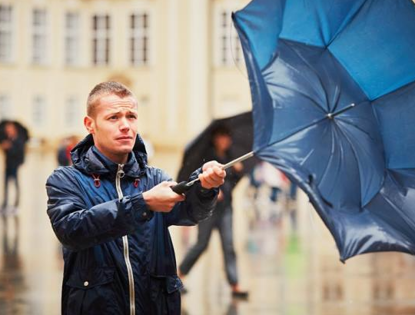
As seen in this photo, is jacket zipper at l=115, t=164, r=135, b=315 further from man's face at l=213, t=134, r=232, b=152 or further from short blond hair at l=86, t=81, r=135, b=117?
man's face at l=213, t=134, r=232, b=152

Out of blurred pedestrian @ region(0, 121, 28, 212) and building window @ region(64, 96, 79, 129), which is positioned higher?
building window @ region(64, 96, 79, 129)

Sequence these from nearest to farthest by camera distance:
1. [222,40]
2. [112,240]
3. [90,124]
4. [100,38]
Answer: [112,240] → [90,124] → [222,40] → [100,38]

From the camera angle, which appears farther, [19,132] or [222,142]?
[19,132]

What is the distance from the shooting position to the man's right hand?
3.85 metres

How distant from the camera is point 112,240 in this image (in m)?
4.00

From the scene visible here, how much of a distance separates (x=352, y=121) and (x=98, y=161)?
4.11 feet

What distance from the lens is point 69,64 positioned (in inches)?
2020

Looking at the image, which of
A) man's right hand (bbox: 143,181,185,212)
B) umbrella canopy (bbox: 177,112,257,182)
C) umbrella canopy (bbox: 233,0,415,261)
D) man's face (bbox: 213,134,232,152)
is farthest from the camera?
man's face (bbox: 213,134,232,152)

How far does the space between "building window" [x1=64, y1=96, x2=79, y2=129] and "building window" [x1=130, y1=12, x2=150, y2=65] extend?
3289mm

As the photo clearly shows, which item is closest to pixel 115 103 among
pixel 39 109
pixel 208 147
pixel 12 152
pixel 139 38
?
pixel 208 147

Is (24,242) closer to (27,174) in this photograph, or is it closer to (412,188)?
(412,188)

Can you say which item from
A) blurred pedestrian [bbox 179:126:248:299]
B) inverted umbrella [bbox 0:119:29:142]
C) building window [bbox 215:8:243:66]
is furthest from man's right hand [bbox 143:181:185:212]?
building window [bbox 215:8:243:66]

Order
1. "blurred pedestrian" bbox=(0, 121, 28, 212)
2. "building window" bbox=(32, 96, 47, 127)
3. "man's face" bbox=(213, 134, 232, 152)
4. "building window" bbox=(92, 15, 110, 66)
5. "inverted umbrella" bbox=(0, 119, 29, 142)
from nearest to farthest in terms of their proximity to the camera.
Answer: "man's face" bbox=(213, 134, 232, 152) → "blurred pedestrian" bbox=(0, 121, 28, 212) → "inverted umbrella" bbox=(0, 119, 29, 142) → "building window" bbox=(32, 96, 47, 127) → "building window" bbox=(92, 15, 110, 66)

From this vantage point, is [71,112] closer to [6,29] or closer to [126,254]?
[6,29]
